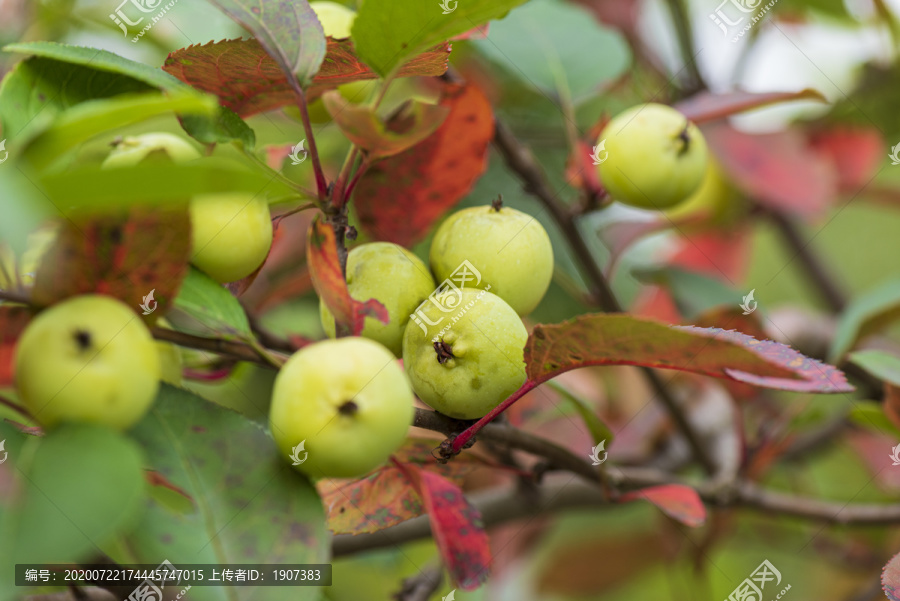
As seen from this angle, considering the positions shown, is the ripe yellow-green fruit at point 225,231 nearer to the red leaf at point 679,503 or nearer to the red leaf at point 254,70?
the red leaf at point 254,70

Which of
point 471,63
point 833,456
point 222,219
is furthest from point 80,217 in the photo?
point 833,456

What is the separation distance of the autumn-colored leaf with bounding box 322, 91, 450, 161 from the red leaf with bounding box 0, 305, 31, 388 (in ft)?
0.62

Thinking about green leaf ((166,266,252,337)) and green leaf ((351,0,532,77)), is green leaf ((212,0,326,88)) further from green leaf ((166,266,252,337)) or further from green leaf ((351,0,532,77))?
green leaf ((166,266,252,337))

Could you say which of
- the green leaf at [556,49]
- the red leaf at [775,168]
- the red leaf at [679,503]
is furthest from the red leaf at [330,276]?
the red leaf at [775,168]

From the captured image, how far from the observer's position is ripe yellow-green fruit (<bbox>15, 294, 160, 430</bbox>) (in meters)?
0.32

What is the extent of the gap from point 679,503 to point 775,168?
77 centimetres

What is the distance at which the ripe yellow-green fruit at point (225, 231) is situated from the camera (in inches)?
17.2

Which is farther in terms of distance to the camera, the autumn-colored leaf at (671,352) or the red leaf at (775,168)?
the red leaf at (775,168)

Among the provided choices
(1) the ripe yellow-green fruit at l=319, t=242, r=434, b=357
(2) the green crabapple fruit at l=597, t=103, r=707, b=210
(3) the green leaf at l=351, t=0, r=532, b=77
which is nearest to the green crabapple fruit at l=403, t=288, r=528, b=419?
(1) the ripe yellow-green fruit at l=319, t=242, r=434, b=357

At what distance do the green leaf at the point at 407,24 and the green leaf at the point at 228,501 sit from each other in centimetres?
23

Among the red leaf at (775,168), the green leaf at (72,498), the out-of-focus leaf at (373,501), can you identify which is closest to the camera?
the green leaf at (72,498)

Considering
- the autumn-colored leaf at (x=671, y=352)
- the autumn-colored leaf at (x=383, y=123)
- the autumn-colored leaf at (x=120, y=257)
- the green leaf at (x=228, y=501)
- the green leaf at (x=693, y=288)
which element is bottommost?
the green leaf at (x=693, y=288)

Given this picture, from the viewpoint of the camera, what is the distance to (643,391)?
4.30ft

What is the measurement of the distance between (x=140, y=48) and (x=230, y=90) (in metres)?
0.66
